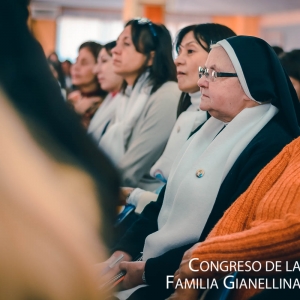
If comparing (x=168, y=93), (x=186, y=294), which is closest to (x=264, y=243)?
(x=186, y=294)

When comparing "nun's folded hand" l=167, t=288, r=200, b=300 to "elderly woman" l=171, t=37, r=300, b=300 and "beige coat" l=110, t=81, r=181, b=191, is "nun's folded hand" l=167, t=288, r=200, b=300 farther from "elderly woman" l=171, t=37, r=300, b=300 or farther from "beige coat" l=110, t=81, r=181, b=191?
"beige coat" l=110, t=81, r=181, b=191

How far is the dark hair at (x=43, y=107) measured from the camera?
0.70m

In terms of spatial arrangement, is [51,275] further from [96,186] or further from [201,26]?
[201,26]

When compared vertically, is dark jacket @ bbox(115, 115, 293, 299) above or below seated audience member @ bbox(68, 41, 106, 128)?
below

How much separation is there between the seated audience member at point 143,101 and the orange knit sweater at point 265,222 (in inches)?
55.2

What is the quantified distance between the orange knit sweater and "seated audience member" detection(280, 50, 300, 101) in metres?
1.57

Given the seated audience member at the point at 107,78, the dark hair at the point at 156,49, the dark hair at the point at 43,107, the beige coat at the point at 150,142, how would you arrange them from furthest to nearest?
the seated audience member at the point at 107,78 < the dark hair at the point at 156,49 < the beige coat at the point at 150,142 < the dark hair at the point at 43,107

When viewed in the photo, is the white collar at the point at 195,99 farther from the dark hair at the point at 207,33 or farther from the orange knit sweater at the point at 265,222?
the orange knit sweater at the point at 265,222

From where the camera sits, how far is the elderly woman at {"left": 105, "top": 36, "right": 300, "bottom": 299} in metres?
1.65

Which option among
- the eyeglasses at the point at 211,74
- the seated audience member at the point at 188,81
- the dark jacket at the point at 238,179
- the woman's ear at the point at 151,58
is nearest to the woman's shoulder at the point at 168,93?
the woman's ear at the point at 151,58

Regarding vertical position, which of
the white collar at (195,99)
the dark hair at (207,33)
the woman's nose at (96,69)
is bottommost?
the white collar at (195,99)

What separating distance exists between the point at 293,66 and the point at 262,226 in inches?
77.3

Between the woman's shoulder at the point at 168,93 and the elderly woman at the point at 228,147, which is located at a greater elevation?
the woman's shoulder at the point at 168,93

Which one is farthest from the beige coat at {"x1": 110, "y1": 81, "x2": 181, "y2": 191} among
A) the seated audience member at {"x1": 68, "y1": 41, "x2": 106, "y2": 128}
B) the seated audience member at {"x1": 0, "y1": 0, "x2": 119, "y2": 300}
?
the seated audience member at {"x1": 0, "y1": 0, "x2": 119, "y2": 300}
